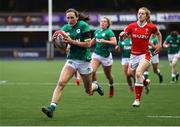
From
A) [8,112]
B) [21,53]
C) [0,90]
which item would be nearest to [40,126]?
[8,112]

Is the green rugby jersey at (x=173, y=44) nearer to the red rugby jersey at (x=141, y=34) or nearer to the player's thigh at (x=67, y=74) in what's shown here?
the red rugby jersey at (x=141, y=34)

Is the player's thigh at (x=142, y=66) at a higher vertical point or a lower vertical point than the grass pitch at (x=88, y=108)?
higher

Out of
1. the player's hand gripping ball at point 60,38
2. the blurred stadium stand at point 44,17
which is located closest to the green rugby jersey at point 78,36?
the player's hand gripping ball at point 60,38

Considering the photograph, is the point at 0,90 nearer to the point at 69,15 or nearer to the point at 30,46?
the point at 69,15

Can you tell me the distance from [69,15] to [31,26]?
136 feet

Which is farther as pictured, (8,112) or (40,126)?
(8,112)

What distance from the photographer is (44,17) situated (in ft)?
176

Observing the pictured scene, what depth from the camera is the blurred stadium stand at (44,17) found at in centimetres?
5347

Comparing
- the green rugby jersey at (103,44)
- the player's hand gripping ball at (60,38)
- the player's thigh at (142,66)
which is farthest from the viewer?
the green rugby jersey at (103,44)

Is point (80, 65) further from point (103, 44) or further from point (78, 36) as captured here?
point (103, 44)

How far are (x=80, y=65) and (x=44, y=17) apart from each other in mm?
→ 40368

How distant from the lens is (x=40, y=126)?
38.5ft

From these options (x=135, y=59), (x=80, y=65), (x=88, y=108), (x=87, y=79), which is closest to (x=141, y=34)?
(x=135, y=59)

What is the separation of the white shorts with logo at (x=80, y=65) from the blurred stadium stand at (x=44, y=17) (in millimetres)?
38820
